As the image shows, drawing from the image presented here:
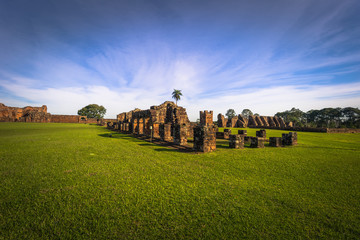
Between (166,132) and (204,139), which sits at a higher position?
(166,132)

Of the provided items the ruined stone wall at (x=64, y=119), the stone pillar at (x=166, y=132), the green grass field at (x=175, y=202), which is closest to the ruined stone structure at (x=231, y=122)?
the stone pillar at (x=166, y=132)

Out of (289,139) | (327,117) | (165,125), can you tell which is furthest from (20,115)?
(327,117)

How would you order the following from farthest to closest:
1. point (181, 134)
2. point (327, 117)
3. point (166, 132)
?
point (327, 117), point (166, 132), point (181, 134)

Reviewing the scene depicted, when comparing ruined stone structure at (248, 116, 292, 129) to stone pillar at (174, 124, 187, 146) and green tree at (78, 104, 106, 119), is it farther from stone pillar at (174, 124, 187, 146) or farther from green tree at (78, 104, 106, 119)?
green tree at (78, 104, 106, 119)

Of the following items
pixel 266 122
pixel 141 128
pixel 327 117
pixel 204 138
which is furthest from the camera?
pixel 327 117

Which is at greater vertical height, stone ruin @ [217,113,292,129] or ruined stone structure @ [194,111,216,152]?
stone ruin @ [217,113,292,129]

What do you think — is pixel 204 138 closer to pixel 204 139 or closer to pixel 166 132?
pixel 204 139

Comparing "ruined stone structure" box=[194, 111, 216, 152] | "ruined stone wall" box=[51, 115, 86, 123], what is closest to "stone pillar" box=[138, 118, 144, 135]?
"ruined stone structure" box=[194, 111, 216, 152]

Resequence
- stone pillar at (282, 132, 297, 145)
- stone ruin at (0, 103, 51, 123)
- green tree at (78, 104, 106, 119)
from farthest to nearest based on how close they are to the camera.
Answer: green tree at (78, 104, 106, 119) → stone ruin at (0, 103, 51, 123) → stone pillar at (282, 132, 297, 145)

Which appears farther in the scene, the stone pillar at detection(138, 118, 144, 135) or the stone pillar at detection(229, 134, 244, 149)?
the stone pillar at detection(138, 118, 144, 135)

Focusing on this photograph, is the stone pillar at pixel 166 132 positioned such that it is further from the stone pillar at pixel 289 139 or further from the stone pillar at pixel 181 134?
the stone pillar at pixel 289 139

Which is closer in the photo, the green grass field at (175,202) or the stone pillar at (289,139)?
Result: the green grass field at (175,202)

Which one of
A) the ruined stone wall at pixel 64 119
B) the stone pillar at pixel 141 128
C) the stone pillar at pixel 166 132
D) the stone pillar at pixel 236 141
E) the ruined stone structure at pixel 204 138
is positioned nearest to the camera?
the ruined stone structure at pixel 204 138

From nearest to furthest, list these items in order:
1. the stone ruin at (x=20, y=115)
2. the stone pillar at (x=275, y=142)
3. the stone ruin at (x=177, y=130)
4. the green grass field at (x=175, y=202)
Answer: the green grass field at (x=175, y=202) → the stone ruin at (x=177, y=130) → the stone pillar at (x=275, y=142) → the stone ruin at (x=20, y=115)
